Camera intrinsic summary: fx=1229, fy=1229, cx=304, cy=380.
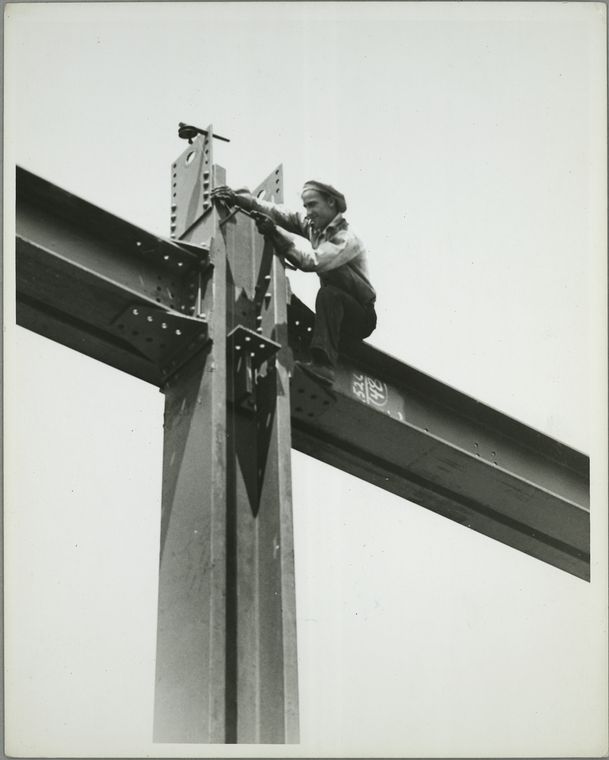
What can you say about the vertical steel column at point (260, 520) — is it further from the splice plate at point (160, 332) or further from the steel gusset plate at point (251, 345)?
the splice plate at point (160, 332)

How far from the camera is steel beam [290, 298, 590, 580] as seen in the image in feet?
27.1

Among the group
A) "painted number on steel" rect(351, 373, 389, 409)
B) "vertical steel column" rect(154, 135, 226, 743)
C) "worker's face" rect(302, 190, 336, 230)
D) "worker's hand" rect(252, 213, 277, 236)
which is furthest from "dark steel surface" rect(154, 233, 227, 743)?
"painted number on steel" rect(351, 373, 389, 409)

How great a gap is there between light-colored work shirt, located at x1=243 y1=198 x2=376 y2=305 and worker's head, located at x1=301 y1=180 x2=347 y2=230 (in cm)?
4

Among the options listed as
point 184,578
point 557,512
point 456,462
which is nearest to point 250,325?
point 184,578

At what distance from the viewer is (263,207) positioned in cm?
755

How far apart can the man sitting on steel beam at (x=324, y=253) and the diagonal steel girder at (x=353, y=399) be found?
6.0 inches

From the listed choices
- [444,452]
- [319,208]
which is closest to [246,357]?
[319,208]

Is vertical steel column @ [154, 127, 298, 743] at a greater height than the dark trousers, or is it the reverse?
the dark trousers

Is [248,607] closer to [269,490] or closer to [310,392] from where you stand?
[269,490]

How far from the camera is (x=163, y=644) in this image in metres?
6.45

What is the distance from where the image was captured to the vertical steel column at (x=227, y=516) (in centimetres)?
621

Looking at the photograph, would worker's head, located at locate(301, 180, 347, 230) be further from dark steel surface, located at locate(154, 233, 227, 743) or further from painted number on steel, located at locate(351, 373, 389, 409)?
painted number on steel, located at locate(351, 373, 389, 409)

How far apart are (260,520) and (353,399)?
1.60 metres

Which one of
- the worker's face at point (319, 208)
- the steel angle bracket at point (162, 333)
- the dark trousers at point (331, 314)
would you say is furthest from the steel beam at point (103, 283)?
the dark trousers at point (331, 314)
